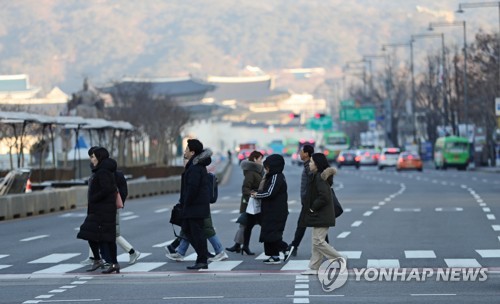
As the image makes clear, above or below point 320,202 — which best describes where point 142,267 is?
below

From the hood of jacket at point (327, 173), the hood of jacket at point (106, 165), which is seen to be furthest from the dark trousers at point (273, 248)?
the hood of jacket at point (106, 165)

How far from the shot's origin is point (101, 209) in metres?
20.8

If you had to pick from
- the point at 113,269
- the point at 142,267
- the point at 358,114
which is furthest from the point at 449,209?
the point at 358,114

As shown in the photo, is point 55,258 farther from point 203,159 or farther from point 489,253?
point 489,253

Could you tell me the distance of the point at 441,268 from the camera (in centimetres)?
2020

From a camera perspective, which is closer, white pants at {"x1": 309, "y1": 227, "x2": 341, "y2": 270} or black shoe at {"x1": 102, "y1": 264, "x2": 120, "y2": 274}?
white pants at {"x1": 309, "y1": 227, "x2": 341, "y2": 270}

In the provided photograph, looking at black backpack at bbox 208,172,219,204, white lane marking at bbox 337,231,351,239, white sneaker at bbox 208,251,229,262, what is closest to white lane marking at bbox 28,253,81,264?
white sneaker at bbox 208,251,229,262

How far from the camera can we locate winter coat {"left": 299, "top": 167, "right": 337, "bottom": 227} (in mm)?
19906

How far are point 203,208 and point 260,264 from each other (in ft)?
4.92

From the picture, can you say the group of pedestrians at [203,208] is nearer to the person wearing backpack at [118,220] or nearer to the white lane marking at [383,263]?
the person wearing backpack at [118,220]

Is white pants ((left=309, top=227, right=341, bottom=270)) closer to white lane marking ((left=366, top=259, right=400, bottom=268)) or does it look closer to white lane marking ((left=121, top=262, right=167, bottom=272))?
white lane marking ((left=366, top=259, right=400, bottom=268))

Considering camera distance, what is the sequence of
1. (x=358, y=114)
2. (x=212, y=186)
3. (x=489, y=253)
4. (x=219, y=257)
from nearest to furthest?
(x=212, y=186) → (x=219, y=257) → (x=489, y=253) → (x=358, y=114)

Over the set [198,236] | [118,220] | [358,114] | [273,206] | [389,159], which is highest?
[358,114]

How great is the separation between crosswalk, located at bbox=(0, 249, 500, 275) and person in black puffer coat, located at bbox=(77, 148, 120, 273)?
1.62ft
